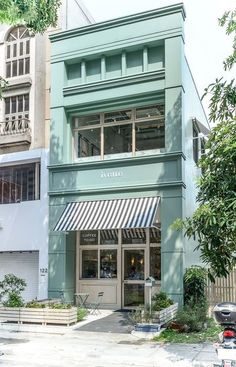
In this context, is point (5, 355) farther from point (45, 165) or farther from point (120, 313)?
point (45, 165)

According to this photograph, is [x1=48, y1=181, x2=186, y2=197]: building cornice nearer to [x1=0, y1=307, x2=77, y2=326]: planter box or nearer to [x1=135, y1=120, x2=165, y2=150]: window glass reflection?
[x1=135, y1=120, x2=165, y2=150]: window glass reflection

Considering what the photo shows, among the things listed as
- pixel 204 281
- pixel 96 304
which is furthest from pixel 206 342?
pixel 96 304

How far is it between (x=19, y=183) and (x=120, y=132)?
539cm

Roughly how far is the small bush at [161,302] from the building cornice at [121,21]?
10.5 metres

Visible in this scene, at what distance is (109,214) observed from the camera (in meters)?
16.6

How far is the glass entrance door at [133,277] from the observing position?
17.8 m

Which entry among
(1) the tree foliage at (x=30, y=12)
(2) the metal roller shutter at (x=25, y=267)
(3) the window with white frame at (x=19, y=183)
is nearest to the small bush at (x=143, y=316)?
(2) the metal roller shutter at (x=25, y=267)

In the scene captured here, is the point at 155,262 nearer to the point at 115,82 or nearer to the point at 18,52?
the point at 115,82

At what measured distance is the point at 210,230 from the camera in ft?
28.9

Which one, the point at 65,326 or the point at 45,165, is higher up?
the point at 45,165

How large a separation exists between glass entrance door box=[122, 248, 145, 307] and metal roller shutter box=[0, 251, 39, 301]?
4.04 meters

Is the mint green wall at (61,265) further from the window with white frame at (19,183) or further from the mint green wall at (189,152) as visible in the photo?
the mint green wall at (189,152)

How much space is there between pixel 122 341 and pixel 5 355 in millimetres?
3207


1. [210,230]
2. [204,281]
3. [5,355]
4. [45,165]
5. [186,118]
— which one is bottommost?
[5,355]
